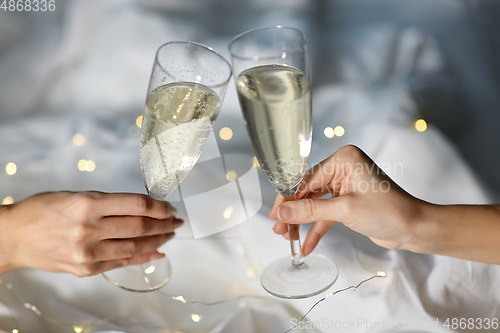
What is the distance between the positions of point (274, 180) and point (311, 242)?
0.28m

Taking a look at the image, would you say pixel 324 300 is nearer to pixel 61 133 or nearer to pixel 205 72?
pixel 205 72

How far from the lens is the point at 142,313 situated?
1009mm

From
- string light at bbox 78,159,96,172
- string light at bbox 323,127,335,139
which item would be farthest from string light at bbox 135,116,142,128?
string light at bbox 323,127,335,139

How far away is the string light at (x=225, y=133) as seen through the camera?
1669 mm

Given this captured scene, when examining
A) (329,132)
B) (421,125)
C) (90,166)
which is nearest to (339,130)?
(329,132)

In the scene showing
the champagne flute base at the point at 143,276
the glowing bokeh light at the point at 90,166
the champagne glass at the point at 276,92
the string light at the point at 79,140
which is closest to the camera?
the champagne glass at the point at 276,92

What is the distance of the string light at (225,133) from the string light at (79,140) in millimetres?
535

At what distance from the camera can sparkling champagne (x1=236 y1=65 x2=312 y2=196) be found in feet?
2.47

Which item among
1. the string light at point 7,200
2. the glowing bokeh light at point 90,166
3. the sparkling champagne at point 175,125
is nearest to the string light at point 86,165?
the glowing bokeh light at point 90,166

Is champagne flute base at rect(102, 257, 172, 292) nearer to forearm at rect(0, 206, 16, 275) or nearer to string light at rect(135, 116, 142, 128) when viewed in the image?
forearm at rect(0, 206, 16, 275)

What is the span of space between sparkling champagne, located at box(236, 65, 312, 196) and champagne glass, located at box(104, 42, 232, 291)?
108 mm


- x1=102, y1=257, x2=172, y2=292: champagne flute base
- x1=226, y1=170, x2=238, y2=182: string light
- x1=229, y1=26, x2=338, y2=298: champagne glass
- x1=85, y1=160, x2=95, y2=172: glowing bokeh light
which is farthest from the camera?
x1=85, y1=160, x2=95, y2=172: glowing bokeh light

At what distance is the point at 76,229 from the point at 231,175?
1.82 feet

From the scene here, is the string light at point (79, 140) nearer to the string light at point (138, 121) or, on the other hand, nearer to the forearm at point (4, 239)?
the string light at point (138, 121)
